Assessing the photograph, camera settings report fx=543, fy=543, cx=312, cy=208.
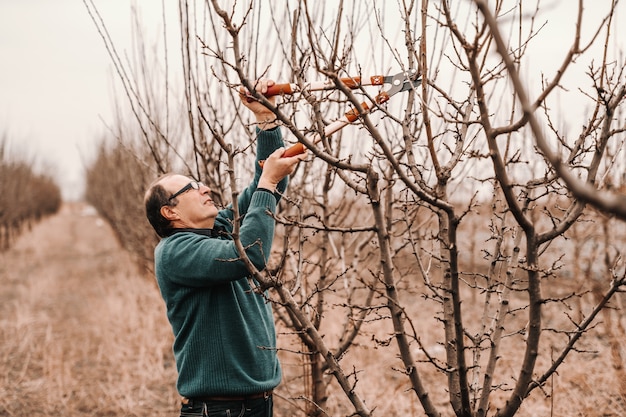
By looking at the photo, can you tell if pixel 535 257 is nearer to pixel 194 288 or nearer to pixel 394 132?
pixel 194 288

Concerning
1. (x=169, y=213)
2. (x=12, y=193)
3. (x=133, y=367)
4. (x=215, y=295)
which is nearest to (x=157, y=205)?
(x=169, y=213)

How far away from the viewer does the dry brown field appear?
14.8 feet

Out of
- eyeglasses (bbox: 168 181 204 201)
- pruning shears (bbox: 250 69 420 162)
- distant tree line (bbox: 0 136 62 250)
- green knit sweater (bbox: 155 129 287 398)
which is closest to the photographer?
pruning shears (bbox: 250 69 420 162)

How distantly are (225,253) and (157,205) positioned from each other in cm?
47

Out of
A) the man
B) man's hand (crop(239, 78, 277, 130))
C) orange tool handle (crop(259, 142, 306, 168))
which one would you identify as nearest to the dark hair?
the man

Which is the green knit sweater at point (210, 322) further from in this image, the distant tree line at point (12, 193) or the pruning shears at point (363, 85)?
the distant tree line at point (12, 193)

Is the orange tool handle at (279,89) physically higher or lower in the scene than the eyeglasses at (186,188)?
higher

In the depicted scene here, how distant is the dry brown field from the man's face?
786mm

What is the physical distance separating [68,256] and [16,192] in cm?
372

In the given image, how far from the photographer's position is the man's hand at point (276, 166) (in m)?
1.77

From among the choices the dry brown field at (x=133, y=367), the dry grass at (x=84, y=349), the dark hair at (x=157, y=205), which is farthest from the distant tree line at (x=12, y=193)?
the dark hair at (x=157, y=205)

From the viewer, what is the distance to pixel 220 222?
2.37 m

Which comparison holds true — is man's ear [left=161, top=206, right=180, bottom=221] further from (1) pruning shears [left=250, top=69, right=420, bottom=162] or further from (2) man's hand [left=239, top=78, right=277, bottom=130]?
(1) pruning shears [left=250, top=69, right=420, bottom=162]

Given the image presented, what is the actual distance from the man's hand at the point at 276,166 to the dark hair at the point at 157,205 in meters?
0.50
